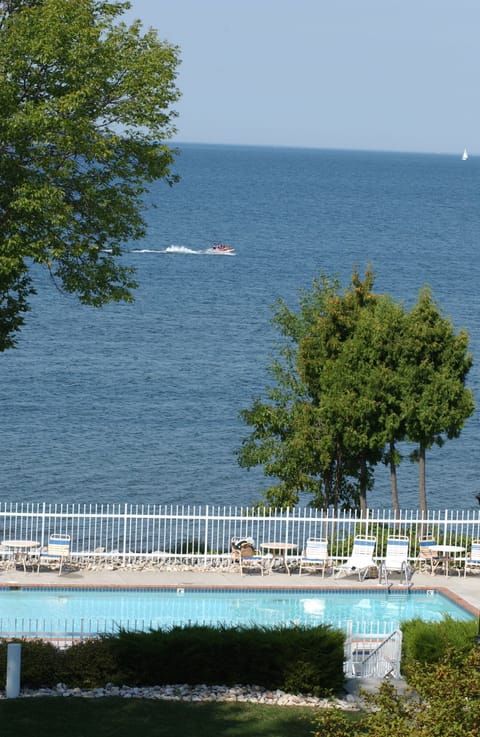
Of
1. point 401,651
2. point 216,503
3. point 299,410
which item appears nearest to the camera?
point 401,651

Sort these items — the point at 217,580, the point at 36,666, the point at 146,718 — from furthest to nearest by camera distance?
the point at 217,580 → the point at 36,666 → the point at 146,718

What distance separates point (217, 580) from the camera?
24.5 m

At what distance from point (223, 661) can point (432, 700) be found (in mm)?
6524

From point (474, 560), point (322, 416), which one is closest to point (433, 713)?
point (474, 560)

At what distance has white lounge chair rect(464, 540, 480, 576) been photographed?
25203 mm

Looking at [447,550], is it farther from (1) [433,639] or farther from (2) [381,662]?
(2) [381,662]

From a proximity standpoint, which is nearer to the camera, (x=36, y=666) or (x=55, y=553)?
(x=36, y=666)

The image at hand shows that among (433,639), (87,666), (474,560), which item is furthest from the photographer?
(474,560)

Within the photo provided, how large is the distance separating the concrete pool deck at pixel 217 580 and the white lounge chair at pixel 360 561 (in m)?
0.16

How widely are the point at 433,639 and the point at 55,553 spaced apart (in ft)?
28.8

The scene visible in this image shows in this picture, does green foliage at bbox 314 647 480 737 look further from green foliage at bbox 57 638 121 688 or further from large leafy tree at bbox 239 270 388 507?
large leafy tree at bbox 239 270 388 507

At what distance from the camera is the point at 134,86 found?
22.3 meters

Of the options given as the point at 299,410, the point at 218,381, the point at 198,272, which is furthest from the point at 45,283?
the point at 299,410

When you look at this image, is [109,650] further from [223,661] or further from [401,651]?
[401,651]
